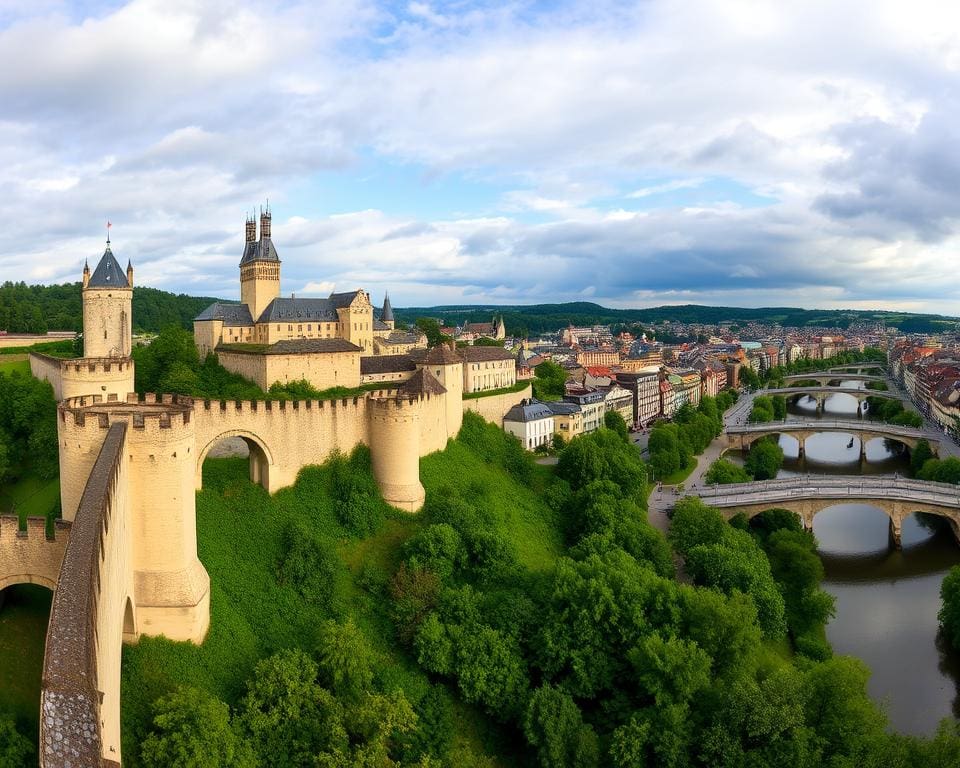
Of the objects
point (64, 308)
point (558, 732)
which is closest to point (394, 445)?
point (558, 732)

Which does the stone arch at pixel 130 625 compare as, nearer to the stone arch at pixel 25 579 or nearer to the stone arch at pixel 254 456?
the stone arch at pixel 25 579

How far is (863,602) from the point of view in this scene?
3866 cm

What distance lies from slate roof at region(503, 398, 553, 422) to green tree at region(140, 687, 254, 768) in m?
34.5

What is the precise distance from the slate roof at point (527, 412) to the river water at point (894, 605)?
19.8m

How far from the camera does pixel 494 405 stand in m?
51.2

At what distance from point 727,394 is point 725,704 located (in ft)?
276

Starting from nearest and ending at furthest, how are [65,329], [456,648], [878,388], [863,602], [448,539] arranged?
[456,648], [448,539], [863,602], [65,329], [878,388]

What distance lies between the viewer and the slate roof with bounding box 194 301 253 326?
175 ft

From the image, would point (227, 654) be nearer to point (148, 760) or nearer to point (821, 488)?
point (148, 760)

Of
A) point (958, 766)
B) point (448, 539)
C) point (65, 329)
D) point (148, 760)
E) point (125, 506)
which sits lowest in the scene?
point (958, 766)

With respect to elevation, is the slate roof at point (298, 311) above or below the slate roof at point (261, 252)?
below

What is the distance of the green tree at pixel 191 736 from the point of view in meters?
17.5

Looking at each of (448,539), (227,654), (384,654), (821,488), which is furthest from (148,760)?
(821,488)

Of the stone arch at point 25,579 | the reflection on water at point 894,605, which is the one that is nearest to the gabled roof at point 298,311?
the stone arch at point 25,579
